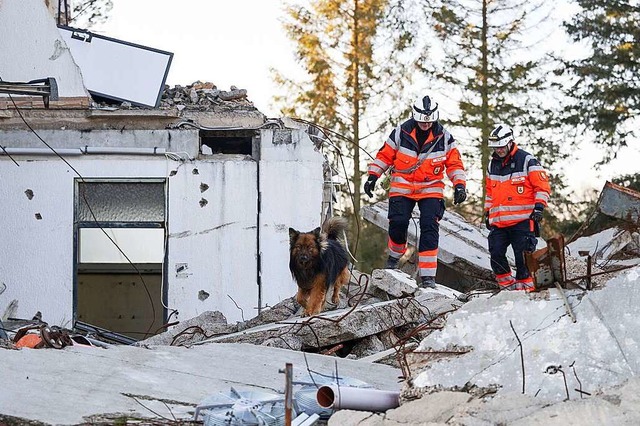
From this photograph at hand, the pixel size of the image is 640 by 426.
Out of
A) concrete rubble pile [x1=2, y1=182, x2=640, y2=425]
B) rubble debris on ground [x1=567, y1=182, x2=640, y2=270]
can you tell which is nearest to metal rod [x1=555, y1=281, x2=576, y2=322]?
concrete rubble pile [x1=2, y1=182, x2=640, y2=425]

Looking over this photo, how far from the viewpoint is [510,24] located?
28234 mm

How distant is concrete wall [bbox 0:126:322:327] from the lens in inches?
567

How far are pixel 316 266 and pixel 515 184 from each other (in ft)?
8.34

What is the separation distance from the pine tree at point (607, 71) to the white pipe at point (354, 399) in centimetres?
2385

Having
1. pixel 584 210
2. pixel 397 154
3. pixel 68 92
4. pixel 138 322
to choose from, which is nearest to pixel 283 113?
pixel 584 210

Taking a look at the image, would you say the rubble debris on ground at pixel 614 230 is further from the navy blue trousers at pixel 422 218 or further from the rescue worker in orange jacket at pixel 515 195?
the navy blue trousers at pixel 422 218

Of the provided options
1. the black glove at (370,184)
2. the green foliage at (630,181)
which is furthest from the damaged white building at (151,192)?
the green foliage at (630,181)

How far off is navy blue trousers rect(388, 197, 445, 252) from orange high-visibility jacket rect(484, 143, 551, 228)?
2.56 feet

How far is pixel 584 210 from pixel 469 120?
3736 millimetres

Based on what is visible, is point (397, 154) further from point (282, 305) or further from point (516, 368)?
point (516, 368)

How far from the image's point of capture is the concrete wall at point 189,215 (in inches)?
567

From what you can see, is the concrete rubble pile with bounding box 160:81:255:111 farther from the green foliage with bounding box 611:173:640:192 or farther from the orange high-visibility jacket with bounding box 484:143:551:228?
the green foliage with bounding box 611:173:640:192

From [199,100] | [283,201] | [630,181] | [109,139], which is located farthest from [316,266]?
[630,181]

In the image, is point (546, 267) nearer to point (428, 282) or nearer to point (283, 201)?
point (428, 282)
